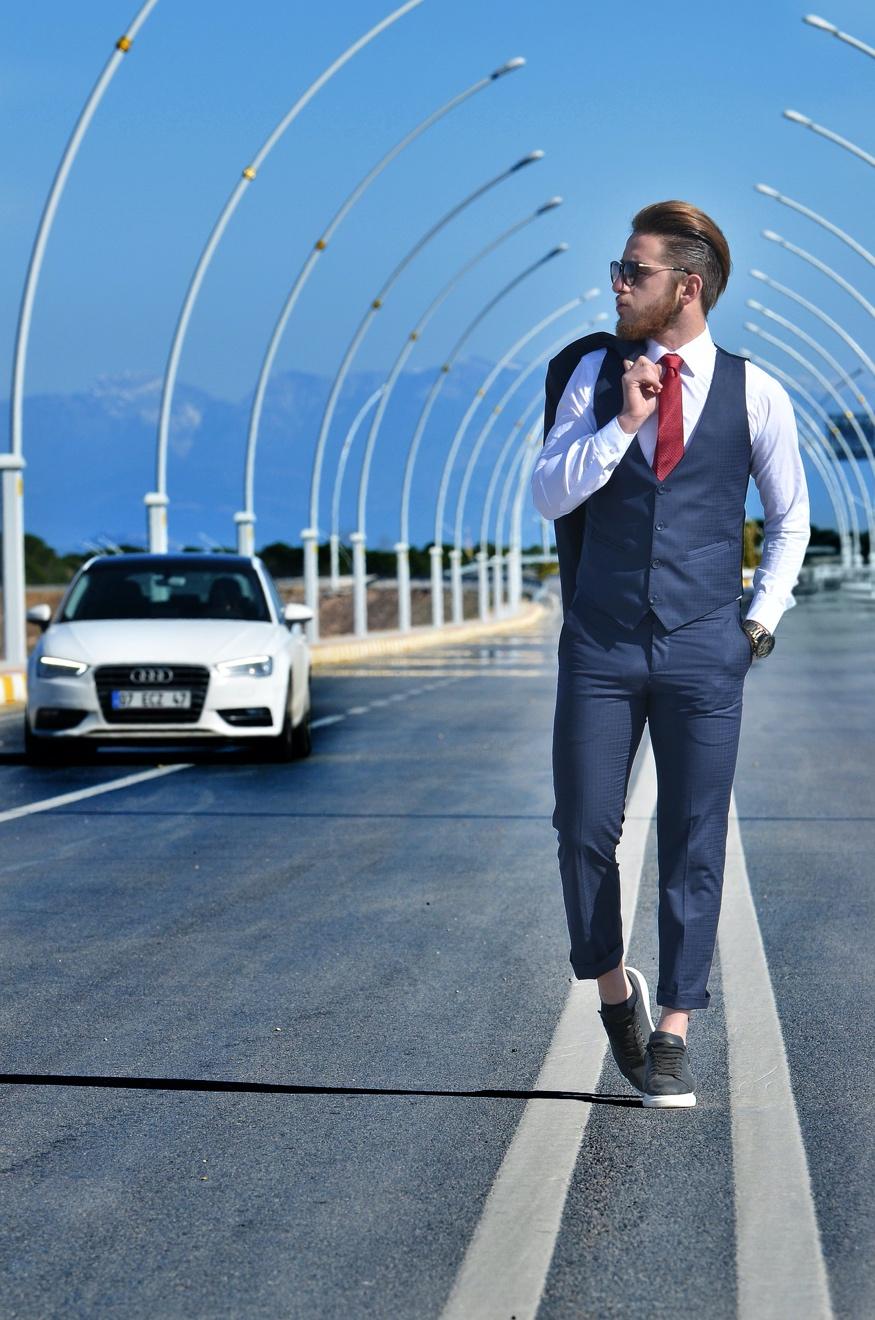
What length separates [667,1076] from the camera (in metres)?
5.24

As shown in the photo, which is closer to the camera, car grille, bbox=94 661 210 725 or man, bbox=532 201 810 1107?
man, bbox=532 201 810 1107

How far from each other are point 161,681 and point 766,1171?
1109 cm

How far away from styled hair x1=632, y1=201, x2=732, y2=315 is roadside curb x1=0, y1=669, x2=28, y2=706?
64.1ft

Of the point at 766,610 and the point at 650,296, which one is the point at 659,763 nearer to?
the point at 766,610

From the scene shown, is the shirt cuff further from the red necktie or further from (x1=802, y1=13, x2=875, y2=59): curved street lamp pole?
(x1=802, y1=13, x2=875, y2=59): curved street lamp pole

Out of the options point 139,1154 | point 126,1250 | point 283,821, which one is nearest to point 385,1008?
point 139,1154

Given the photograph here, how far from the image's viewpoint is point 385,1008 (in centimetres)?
659

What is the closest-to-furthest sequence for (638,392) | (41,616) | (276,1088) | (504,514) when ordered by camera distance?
(638,392) → (276,1088) → (41,616) → (504,514)

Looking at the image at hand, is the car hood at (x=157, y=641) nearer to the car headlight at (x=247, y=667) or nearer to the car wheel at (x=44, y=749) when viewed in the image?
the car headlight at (x=247, y=667)

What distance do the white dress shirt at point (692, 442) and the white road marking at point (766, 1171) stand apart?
3.66ft

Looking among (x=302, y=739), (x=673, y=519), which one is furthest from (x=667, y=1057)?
(x=302, y=739)

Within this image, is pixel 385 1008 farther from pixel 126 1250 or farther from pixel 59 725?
pixel 59 725

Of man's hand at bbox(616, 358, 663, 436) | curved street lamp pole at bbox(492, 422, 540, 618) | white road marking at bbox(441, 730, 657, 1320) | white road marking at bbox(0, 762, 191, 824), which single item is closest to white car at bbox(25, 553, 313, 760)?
white road marking at bbox(0, 762, 191, 824)

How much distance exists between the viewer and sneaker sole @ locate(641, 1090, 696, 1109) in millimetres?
5234
